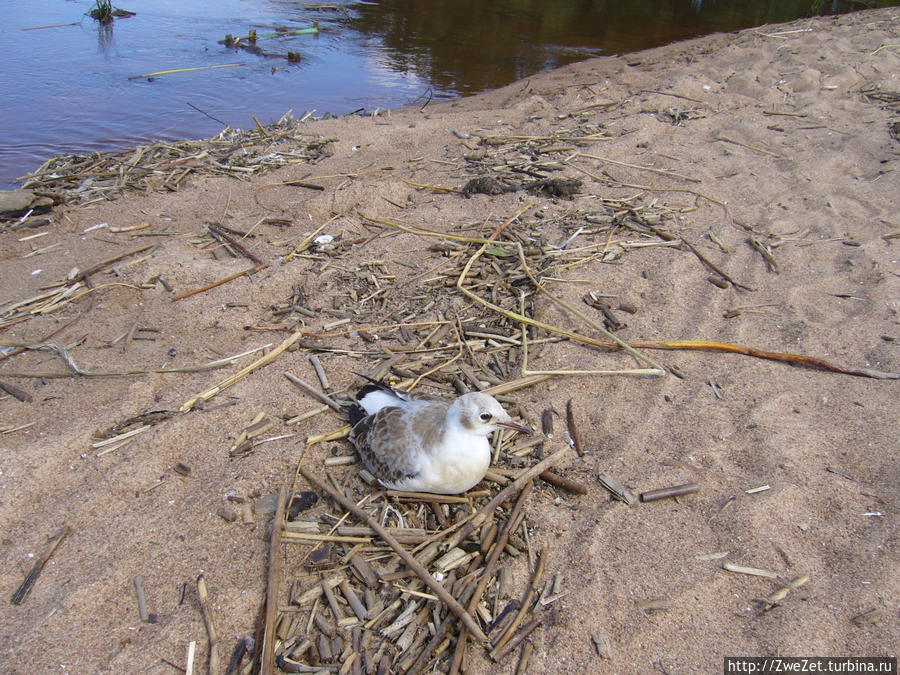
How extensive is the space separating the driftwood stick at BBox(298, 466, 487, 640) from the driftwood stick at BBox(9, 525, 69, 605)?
142 centimetres

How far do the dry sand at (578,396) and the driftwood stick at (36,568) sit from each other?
0.04 meters

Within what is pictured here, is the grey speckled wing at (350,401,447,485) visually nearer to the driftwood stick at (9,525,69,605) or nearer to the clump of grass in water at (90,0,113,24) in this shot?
the driftwood stick at (9,525,69,605)

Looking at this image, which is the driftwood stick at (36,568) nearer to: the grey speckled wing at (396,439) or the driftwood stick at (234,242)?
the grey speckled wing at (396,439)

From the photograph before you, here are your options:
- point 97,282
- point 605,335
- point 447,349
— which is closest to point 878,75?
point 605,335

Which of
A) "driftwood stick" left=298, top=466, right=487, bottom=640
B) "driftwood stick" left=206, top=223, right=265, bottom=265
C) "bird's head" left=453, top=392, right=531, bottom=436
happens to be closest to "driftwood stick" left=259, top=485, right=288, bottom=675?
"driftwood stick" left=298, top=466, right=487, bottom=640

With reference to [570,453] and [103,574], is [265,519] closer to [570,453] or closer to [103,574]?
[103,574]

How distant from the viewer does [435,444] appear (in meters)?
3.45

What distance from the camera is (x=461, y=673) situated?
2.81 m

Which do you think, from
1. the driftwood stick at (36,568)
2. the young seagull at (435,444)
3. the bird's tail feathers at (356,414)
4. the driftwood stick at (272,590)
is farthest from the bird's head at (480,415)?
the driftwood stick at (36,568)

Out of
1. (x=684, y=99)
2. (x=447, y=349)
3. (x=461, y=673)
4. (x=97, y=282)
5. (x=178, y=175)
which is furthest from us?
(x=684, y=99)

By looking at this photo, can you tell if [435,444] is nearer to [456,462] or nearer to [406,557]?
[456,462]

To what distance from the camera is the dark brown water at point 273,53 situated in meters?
11.5

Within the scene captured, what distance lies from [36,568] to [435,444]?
237 cm

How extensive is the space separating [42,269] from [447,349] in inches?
185
